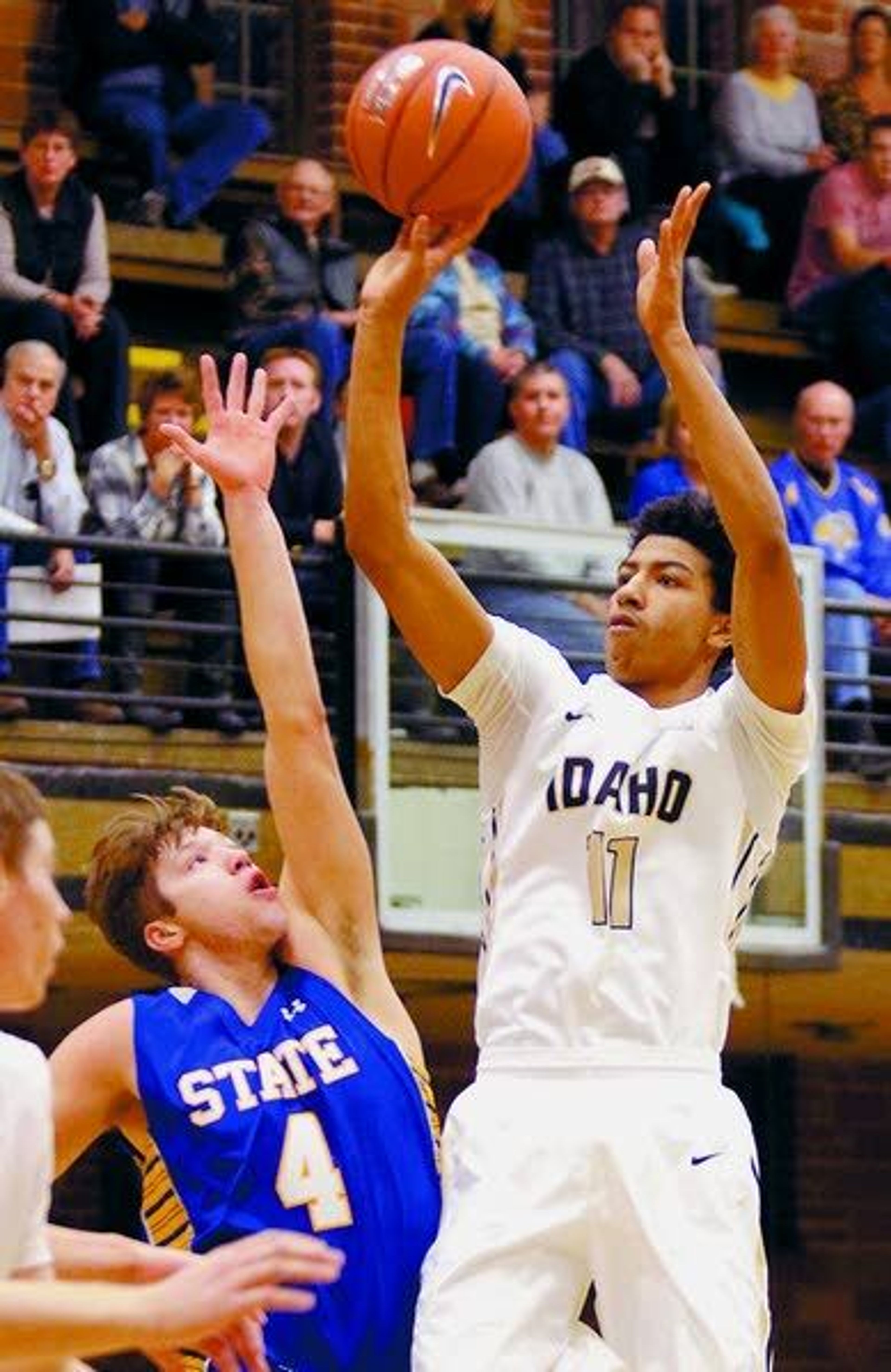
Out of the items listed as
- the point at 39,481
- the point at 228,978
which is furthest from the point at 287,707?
the point at 39,481

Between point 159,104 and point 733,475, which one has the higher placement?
point 733,475

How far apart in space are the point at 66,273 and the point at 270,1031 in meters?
6.48

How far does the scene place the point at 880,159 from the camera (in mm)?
14414

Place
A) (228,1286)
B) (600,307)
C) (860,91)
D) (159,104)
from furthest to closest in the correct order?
1. (860,91)
2. (159,104)
3. (600,307)
4. (228,1286)

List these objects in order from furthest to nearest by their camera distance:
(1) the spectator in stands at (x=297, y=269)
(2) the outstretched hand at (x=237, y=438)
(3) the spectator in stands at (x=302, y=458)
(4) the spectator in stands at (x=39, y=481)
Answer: (1) the spectator in stands at (x=297, y=269) < (3) the spectator in stands at (x=302, y=458) < (4) the spectator in stands at (x=39, y=481) < (2) the outstretched hand at (x=237, y=438)

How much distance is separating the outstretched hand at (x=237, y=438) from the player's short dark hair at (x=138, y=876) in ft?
1.87

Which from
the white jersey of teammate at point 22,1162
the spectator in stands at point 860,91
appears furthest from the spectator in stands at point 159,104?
the white jersey of teammate at point 22,1162

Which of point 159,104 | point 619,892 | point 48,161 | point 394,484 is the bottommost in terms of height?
point 159,104

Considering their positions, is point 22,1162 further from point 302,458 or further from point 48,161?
point 48,161

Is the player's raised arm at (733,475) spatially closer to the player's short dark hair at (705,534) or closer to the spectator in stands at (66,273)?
the player's short dark hair at (705,534)

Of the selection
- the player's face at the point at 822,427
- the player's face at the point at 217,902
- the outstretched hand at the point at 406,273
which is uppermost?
the outstretched hand at the point at 406,273

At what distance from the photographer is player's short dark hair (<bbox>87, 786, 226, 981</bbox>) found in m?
6.39

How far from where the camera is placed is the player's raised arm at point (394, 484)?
20.0ft

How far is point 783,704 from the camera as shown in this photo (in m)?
6.15
